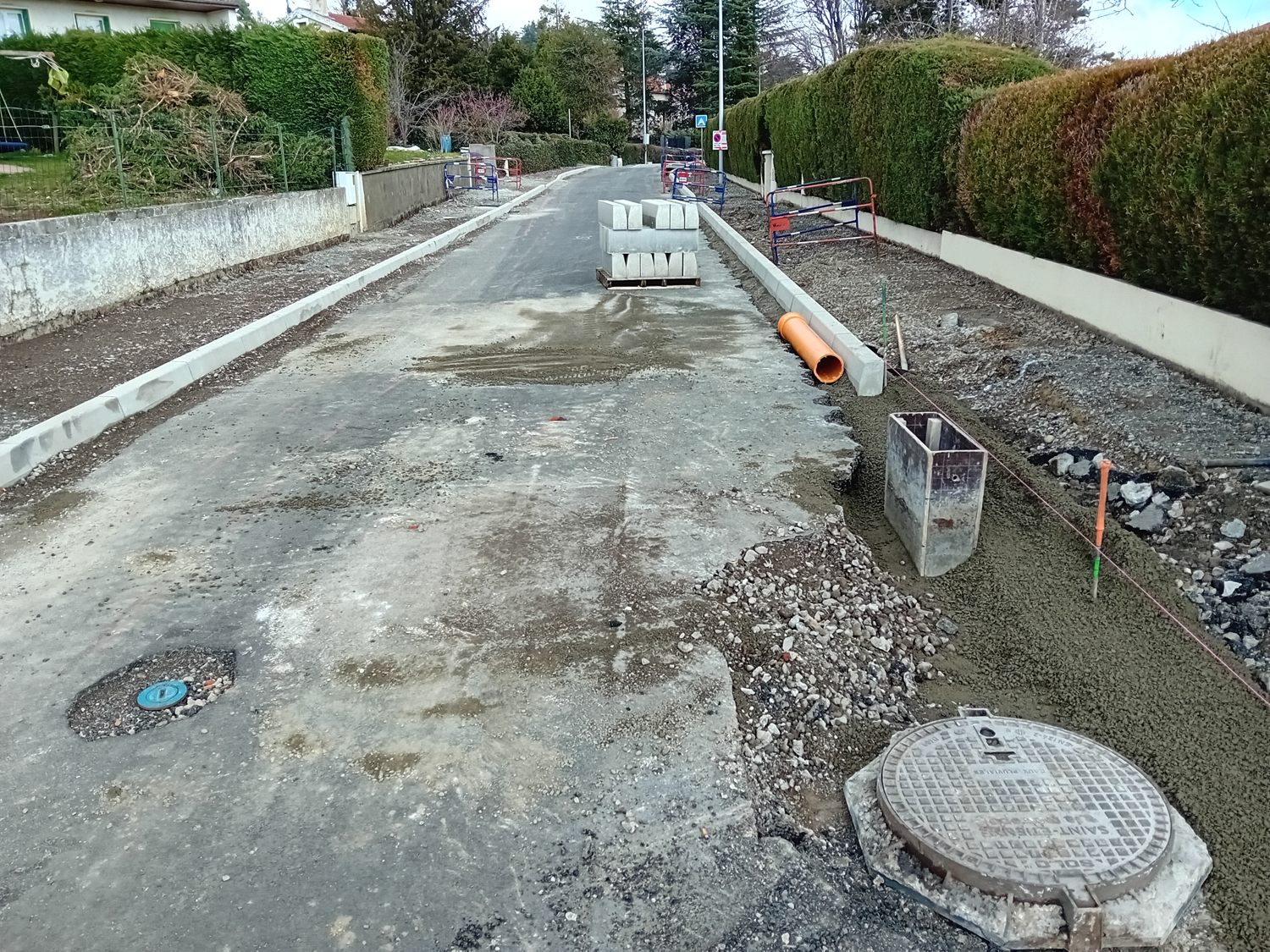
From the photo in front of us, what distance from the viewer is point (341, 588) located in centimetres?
441

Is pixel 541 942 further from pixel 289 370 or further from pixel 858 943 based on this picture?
pixel 289 370

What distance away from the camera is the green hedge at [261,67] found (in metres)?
17.1

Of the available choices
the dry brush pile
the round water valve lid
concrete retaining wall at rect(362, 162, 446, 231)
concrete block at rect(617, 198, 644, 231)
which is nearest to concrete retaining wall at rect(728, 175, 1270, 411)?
concrete block at rect(617, 198, 644, 231)

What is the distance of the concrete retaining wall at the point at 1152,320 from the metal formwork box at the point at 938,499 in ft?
8.35

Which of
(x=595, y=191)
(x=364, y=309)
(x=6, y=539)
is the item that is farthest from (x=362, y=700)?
(x=595, y=191)

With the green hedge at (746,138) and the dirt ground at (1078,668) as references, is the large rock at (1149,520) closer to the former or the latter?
the dirt ground at (1078,668)

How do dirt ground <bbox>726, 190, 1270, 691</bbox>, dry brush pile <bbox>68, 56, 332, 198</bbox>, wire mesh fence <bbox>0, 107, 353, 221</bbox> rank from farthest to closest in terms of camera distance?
dry brush pile <bbox>68, 56, 332, 198</bbox>
wire mesh fence <bbox>0, 107, 353, 221</bbox>
dirt ground <bbox>726, 190, 1270, 691</bbox>

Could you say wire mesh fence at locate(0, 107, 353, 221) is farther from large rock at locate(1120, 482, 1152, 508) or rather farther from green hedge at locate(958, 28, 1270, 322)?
large rock at locate(1120, 482, 1152, 508)

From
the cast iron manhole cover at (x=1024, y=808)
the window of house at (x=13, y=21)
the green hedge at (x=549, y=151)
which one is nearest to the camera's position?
the cast iron manhole cover at (x=1024, y=808)

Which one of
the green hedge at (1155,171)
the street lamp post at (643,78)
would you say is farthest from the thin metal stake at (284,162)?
the street lamp post at (643,78)

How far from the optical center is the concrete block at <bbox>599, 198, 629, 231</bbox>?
12844mm

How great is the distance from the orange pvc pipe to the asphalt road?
2.38 ft

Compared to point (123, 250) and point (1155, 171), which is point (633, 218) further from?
point (1155, 171)

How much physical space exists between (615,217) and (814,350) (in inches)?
225
